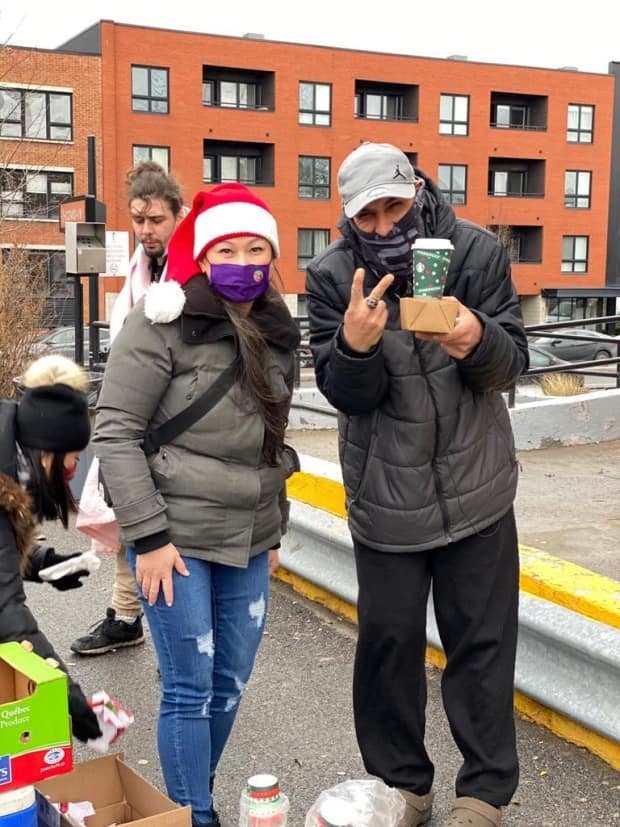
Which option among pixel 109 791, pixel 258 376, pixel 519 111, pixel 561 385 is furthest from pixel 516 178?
pixel 109 791

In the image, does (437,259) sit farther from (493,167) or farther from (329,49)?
(493,167)

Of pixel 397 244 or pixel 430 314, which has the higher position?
pixel 397 244

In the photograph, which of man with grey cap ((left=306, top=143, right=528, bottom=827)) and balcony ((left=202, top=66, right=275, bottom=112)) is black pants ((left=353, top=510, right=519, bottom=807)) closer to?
man with grey cap ((left=306, top=143, right=528, bottom=827))

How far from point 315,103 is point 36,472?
45.0 meters

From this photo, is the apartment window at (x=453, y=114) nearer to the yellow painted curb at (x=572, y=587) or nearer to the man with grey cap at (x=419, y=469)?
the yellow painted curb at (x=572, y=587)

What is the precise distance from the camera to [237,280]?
288cm

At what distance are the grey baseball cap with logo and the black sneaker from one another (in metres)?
2.69

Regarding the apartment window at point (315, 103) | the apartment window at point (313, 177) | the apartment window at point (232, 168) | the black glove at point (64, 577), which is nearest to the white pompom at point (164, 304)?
the black glove at point (64, 577)

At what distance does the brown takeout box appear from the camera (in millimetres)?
2557

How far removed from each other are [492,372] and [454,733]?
1.22 metres

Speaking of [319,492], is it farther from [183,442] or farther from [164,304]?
[164,304]

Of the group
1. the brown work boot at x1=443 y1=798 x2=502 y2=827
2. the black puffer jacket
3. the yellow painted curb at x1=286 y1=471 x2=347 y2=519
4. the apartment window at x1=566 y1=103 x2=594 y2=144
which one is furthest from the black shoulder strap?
the apartment window at x1=566 y1=103 x2=594 y2=144

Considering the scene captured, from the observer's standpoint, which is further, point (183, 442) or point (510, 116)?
point (510, 116)

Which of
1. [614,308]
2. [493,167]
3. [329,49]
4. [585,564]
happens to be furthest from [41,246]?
[585,564]
